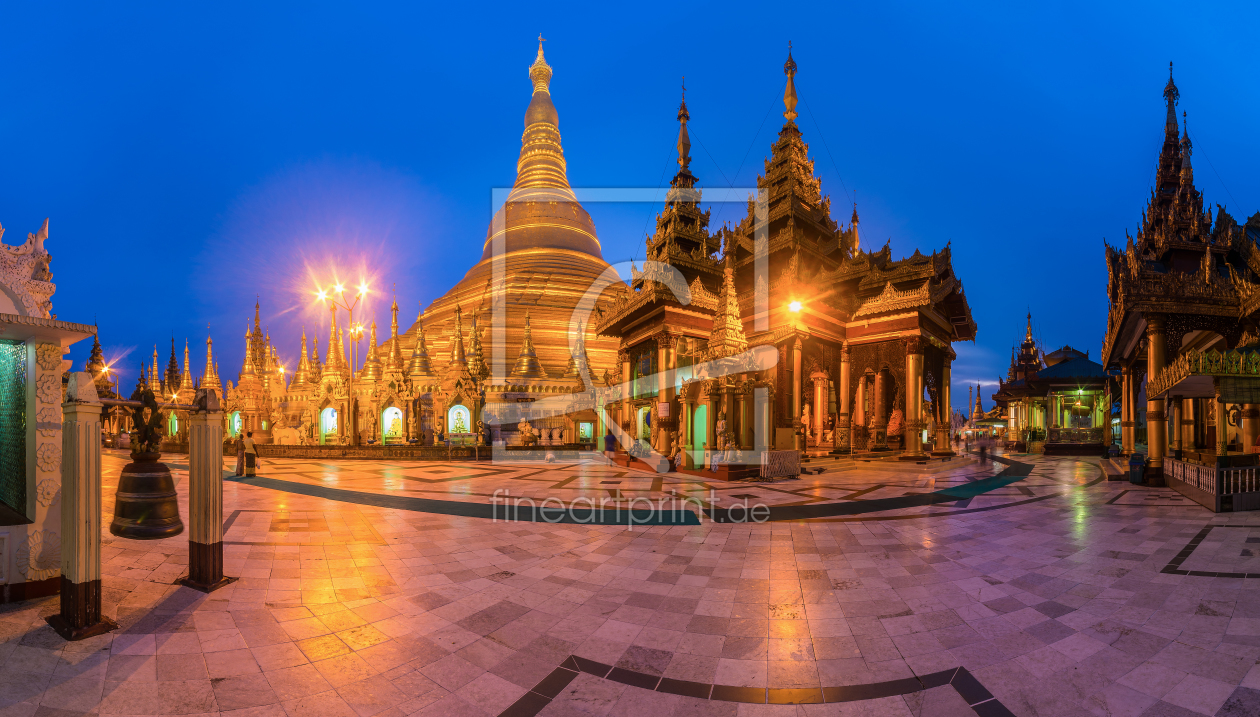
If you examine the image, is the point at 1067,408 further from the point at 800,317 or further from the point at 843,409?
the point at 800,317

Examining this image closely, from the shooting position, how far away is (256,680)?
361 centimetres

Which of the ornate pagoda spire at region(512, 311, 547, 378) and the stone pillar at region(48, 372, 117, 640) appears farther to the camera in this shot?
the ornate pagoda spire at region(512, 311, 547, 378)

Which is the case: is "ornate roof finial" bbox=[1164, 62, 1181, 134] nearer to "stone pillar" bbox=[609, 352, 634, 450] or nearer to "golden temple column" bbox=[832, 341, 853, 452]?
"golden temple column" bbox=[832, 341, 853, 452]

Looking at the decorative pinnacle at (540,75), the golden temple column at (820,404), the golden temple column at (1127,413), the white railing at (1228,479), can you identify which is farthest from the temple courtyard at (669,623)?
the decorative pinnacle at (540,75)

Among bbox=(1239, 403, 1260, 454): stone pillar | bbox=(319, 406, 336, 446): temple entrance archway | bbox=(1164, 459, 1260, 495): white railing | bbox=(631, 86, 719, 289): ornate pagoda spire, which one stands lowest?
bbox=(319, 406, 336, 446): temple entrance archway

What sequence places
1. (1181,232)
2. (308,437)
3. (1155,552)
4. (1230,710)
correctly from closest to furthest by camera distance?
(1230,710) → (1155,552) → (1181,232) → (308,437)

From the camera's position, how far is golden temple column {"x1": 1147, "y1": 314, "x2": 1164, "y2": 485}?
1429cm

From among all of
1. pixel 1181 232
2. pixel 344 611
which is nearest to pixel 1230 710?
pixel 344 611

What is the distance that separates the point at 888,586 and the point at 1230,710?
103 inches

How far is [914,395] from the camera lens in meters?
25.0

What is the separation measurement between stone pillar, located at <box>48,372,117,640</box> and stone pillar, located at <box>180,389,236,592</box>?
42.2 inches

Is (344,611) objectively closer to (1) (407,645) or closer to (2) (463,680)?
(1) (407,645)

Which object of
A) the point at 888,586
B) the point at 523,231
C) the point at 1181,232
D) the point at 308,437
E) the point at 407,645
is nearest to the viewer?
the point at 407,645

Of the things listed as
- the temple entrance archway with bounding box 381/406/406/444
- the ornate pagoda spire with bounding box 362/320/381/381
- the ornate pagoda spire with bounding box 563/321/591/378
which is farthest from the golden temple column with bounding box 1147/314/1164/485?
the ornate pagoda spire with bounding box 362/320/381/381
